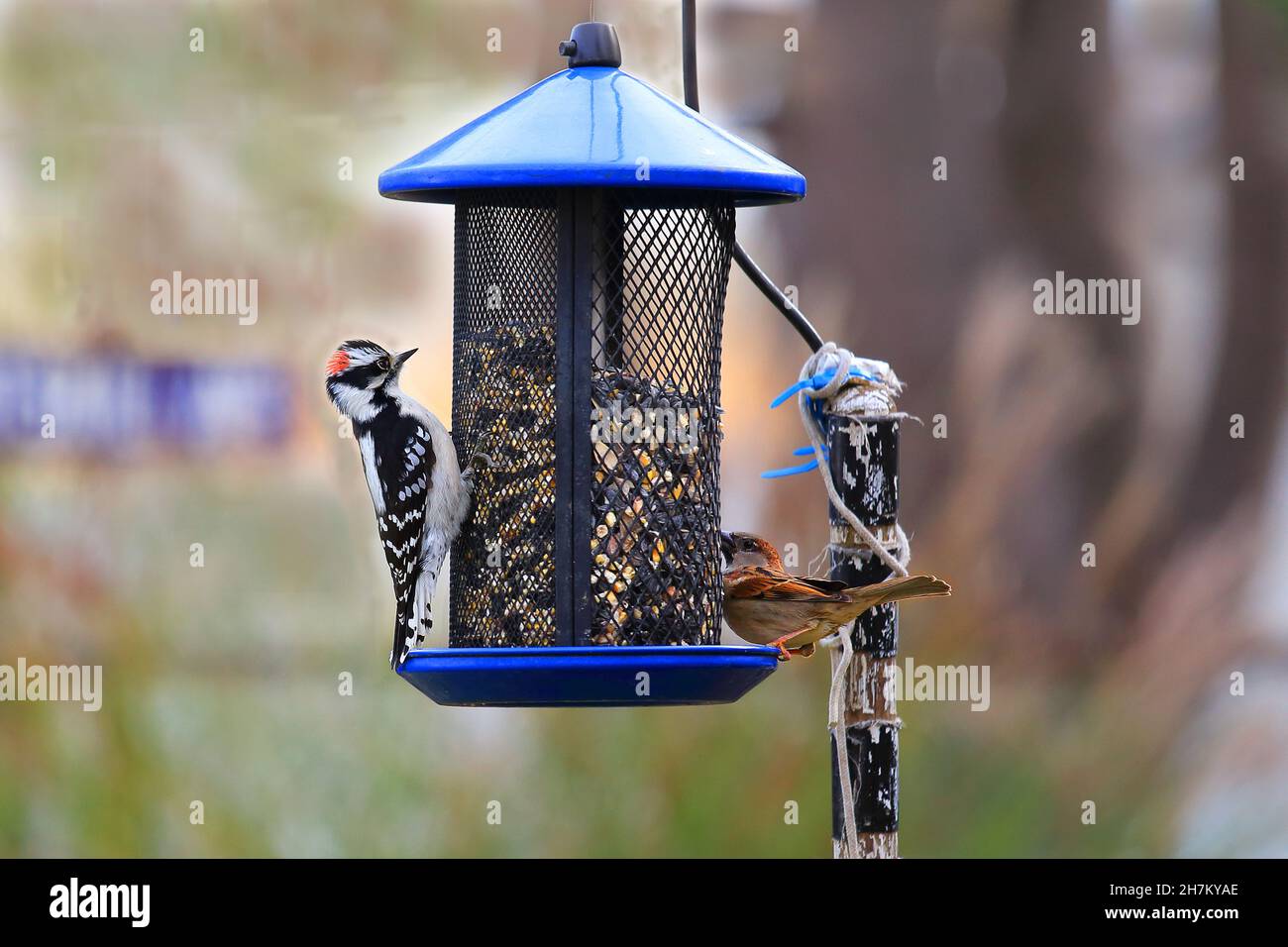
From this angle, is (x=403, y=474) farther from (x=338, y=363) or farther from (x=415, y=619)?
(x=338, y=363)

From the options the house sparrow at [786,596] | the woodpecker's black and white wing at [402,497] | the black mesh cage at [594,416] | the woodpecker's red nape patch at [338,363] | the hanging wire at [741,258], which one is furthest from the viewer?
the woodpecker's red nape patch at [338,363]

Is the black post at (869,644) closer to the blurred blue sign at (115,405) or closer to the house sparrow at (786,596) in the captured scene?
the house sparrow at (786,596)

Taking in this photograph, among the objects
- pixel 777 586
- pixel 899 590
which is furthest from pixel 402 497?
pixel 899 590

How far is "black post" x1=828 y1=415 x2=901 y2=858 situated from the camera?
4723mm

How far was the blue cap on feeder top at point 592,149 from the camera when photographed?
15.5ft

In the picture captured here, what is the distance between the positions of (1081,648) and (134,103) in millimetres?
4765

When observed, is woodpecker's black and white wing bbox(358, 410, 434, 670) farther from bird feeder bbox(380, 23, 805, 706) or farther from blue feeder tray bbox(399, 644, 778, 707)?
blue feeder tray bbox(399, 644, 778, 707)

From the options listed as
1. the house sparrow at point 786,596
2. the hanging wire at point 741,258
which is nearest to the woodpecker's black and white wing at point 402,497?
the house sparrow at point 786,596

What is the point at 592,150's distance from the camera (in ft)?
15.6

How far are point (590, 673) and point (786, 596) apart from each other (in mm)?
827

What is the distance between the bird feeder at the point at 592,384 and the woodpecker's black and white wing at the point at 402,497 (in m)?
0.29

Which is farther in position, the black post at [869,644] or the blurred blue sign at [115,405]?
the blurred blue sign at [115,405]

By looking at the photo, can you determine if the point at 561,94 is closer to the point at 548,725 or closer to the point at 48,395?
the point at 548,725

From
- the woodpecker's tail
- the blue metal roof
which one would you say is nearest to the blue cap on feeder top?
the blue metal roof
